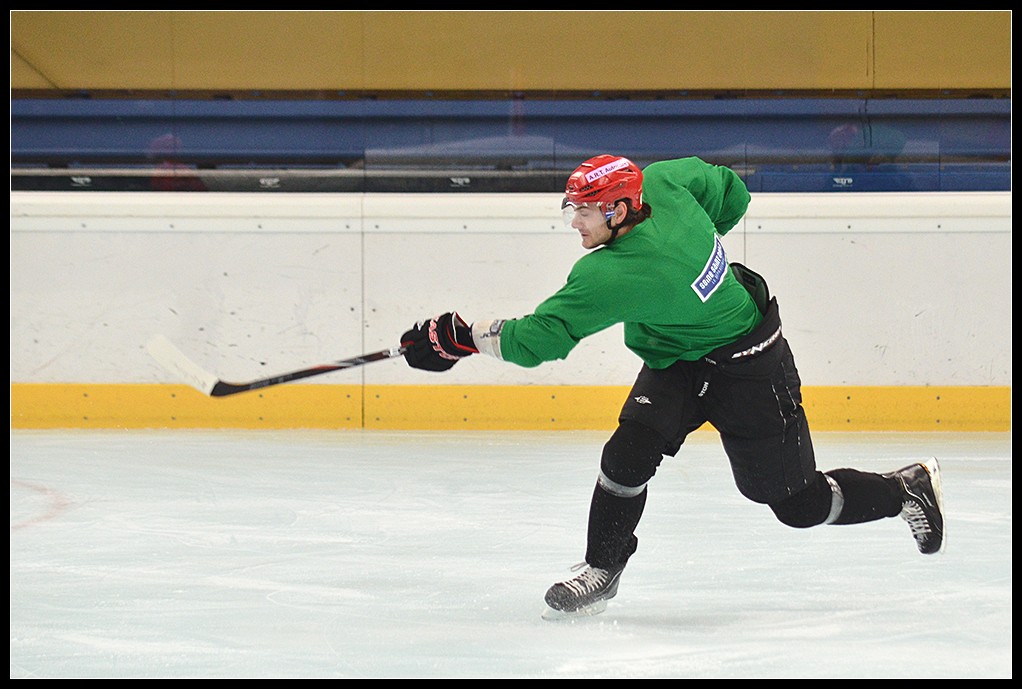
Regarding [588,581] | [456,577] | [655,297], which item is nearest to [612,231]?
[655,297]

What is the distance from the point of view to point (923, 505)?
99.3 inches

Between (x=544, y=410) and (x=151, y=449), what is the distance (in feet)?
6.55

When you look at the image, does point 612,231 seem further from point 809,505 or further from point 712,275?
point 809,505

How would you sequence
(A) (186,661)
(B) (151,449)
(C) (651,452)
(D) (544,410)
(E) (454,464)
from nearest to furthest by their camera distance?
(A) (186,661) < (C) (651,452) < (E) (454,464) < (B) (151,449) < (D) (544,410)

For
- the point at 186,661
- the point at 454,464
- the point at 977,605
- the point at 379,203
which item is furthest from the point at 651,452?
the point at 379,203

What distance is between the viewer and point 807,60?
5.88 metres

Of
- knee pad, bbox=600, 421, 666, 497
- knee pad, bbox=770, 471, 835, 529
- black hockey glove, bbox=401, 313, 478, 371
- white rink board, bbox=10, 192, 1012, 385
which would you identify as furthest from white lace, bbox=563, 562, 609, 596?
white rink board, bbox=10, 192, 1012, 385

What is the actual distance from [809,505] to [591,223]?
0.77m

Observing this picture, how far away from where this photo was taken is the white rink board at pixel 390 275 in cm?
572

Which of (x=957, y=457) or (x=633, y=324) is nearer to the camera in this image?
(x=633, y=324)

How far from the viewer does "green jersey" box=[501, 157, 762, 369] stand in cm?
207

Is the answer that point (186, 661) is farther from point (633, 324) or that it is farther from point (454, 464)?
point (454, 464)

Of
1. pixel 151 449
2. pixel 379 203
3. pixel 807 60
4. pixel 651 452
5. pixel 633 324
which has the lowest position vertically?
pixel 151 449

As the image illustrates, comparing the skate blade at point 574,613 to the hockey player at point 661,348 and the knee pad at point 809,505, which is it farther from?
the knee pad at point 809,505
